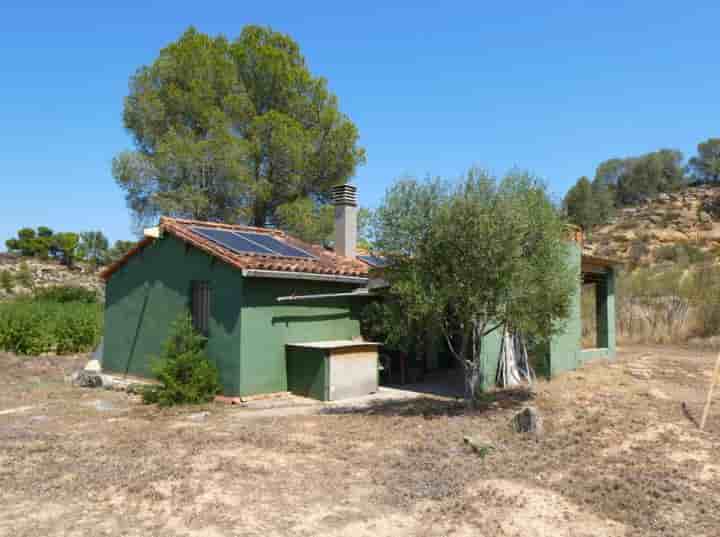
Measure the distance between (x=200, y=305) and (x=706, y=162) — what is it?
173ft

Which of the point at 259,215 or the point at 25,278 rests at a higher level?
the point at 259,215

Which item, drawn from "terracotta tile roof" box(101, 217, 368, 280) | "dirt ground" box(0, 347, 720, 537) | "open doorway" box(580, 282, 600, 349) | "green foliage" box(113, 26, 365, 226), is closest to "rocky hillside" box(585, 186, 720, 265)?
"open doorway" box(580, 282, 600, 349)

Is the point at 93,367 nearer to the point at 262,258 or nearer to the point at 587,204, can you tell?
the point at 262,258

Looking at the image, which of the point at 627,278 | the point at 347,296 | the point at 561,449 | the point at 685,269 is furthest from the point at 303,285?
the point at 685,269

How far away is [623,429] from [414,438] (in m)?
3.20

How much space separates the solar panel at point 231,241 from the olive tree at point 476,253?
3295 mm

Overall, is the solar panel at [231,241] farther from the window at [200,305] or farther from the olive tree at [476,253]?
the olive tree at [476,253]

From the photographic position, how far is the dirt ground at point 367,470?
5.40m

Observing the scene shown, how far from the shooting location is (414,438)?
8.34m

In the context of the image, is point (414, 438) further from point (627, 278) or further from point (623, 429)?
point (627, 278)

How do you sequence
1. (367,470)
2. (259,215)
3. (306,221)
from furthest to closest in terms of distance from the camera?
1. (259,215)
2. (306,221)
3. (367,470)

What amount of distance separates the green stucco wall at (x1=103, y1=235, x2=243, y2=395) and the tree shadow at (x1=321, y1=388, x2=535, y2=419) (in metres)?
2.46

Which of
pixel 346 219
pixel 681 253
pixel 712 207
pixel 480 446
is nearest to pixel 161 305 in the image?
pixel 346 219

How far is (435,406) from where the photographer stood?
10.7 metres
